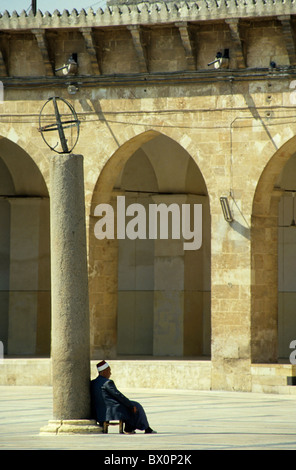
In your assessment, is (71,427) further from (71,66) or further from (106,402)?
(71,66)

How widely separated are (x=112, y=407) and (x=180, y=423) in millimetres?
1489

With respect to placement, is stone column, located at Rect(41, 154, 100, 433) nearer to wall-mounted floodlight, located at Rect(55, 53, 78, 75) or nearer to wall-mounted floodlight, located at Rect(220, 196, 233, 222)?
wall-mounted floodlight, located at Rect(220, 196, 233, 222)

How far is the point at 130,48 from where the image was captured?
54.6 ft

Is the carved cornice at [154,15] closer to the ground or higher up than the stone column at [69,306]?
higher up

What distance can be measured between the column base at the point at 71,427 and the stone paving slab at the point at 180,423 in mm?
111

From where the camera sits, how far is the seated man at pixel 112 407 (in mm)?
10125

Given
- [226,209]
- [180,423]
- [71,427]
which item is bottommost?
[180,423]

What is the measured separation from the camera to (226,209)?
16.0 metres

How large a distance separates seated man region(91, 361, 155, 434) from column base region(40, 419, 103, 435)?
19 cm

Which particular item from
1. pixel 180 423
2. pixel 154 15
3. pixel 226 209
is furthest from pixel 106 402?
pixel 154 15

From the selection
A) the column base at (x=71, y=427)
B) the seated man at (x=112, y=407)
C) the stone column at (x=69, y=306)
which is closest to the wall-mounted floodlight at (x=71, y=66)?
the stone column at (x=69, y=306)

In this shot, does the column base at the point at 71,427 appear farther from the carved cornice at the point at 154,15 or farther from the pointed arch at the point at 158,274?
the carved cornice at the point at 154,15

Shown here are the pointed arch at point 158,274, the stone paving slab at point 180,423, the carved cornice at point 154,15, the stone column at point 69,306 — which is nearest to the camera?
the stone paving slab at point 180,423

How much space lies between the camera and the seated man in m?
10.1
